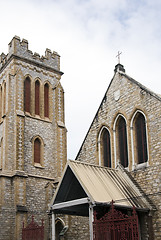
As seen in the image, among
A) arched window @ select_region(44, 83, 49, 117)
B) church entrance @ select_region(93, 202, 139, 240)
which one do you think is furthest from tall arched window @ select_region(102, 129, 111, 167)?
arched window @ select_region(44, 83, 49, 117)

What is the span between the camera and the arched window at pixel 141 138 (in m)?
18.6

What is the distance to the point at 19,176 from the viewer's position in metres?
32.8

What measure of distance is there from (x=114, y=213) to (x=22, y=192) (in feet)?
64.7

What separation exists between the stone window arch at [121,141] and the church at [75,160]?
51mm

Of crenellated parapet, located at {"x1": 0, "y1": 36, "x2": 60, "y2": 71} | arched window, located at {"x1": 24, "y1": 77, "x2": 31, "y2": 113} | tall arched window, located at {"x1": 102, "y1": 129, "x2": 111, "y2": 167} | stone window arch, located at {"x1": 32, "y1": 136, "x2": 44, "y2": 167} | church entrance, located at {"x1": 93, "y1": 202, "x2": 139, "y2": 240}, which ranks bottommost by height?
church entrance, located at {"x1": 93, "y1": 202, "x2": 139, "y2": 240}

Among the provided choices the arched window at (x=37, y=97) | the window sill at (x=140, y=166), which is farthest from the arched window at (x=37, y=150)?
the window sill at (x=140, y=166)

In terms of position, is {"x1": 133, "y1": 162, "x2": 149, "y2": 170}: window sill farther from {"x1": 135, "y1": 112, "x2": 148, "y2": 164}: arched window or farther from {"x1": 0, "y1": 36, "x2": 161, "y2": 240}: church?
{"x1": 135, "y1": 112, "x2": 148, "y2": 164}: arched window

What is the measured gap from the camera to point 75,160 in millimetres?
17938

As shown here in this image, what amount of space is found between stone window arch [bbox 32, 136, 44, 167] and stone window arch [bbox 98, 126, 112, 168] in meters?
15.7

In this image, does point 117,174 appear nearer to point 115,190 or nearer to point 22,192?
point 115,190

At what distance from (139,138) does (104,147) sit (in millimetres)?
2688

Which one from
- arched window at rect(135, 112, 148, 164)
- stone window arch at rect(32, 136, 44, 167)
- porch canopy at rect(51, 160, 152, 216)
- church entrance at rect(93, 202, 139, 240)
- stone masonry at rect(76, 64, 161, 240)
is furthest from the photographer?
stone window arch at rect(32, 136, 44, 167)

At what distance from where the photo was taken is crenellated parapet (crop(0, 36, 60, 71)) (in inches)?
1499

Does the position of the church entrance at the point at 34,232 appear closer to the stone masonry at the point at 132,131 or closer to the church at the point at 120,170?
the church at the point at 120,170
